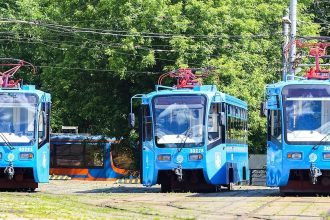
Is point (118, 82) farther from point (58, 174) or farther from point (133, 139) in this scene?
point (58, 174)

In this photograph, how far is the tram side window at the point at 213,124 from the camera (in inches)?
1276

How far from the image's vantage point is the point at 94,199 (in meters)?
27.3

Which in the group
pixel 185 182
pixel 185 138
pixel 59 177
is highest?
pixel 185 138

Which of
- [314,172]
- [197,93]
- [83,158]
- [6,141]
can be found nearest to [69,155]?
[83,158]

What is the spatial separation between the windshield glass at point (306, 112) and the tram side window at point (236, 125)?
17.6ft

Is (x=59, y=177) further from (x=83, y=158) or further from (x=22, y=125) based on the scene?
(x=22, y=125)

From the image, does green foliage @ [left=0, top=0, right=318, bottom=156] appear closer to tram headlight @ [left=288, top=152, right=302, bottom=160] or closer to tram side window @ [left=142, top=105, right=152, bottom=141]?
tram side window @ [left=142, top=105, right=152, bottom=141]

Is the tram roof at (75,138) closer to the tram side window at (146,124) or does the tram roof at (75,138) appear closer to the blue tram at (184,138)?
the blue tram at (184,138)

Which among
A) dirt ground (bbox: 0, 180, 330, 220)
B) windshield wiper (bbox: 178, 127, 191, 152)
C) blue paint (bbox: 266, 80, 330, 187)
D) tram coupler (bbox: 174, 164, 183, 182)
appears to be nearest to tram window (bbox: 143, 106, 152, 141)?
windshield wiper (bbox: 178, 127, 191, 152)

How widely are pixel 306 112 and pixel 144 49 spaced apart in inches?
808

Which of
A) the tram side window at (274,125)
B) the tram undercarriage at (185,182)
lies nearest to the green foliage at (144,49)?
the tram undercarriage at (185,182)

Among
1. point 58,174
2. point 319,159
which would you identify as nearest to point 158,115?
point 319,159

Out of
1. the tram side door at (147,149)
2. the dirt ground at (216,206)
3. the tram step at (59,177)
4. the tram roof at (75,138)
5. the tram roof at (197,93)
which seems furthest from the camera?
the tram roof at (75,138)

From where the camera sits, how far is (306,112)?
28.8m
